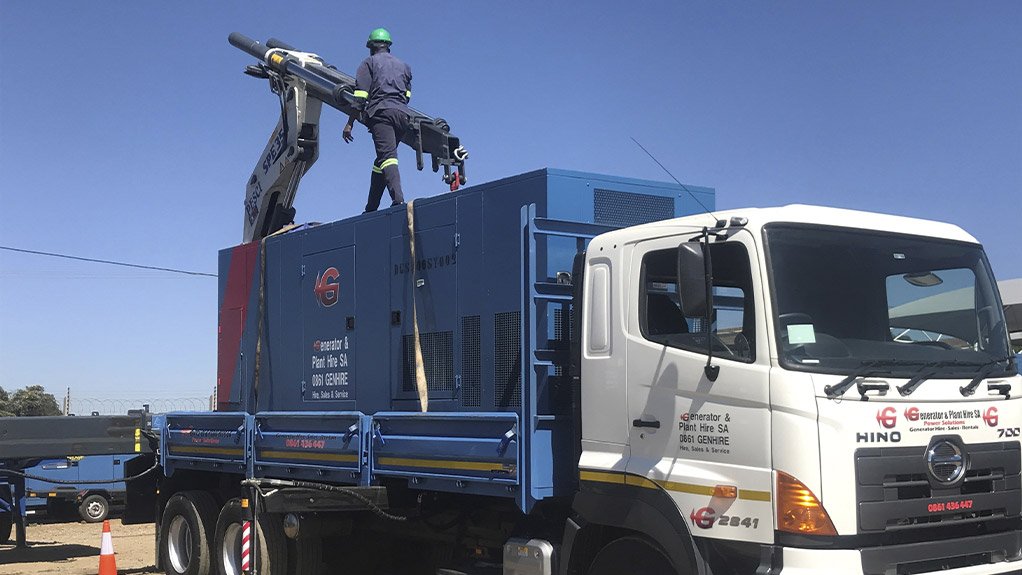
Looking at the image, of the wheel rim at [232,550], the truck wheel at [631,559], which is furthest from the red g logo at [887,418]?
the wheel rim at [232,550]

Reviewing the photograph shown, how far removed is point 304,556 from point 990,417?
19.8 feet

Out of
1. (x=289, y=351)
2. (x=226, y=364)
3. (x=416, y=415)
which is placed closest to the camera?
(x=416, y=415)

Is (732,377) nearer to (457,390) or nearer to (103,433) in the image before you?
(457,390)

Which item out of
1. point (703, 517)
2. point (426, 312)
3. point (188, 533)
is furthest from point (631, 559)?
point (188, 533)

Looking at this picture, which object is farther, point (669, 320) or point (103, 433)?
point (103, 433)

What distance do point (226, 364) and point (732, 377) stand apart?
23.6 feet

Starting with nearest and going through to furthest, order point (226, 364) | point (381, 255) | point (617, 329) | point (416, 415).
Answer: point (617, 329), point (416, 415), point (381, 255), point (226, 364)

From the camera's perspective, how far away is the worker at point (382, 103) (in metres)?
10.4

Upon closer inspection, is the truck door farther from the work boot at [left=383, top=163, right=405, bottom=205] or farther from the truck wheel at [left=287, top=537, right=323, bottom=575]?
the truck wheel at [left=287, top=537, right=323, bottom=575]

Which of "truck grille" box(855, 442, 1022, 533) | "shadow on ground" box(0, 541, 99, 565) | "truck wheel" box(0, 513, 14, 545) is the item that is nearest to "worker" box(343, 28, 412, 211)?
"truck grille" box(855, 442, 1022, 533)

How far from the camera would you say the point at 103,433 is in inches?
514

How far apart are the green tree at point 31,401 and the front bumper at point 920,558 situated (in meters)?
46.0

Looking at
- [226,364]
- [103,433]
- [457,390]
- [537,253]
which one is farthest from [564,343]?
[103,433]

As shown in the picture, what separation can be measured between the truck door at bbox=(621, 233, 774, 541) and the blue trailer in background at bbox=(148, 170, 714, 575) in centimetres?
65
